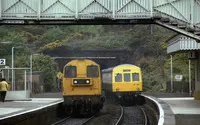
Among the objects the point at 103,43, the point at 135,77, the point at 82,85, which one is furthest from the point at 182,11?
the point at 103,43

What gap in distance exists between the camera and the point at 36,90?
174 ft

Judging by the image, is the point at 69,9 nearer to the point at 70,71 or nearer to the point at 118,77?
the point at 70,71

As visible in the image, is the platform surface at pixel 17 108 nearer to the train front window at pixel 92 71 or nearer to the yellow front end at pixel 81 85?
the yellow front end at pixel 81 85

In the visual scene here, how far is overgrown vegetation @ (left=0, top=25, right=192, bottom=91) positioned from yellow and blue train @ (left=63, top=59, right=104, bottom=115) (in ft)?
101

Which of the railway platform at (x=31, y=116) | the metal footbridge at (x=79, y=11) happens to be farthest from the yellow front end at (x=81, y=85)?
the metal footbridge at (x=79, y=11)

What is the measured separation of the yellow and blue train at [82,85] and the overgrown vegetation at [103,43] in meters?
30.9

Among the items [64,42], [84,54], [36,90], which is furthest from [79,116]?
[64,42]

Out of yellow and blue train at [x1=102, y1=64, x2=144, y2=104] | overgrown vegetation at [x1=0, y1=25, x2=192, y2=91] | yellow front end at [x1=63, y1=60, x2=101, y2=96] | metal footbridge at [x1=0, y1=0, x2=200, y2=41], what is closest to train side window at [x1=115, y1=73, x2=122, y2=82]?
yellow and blue train at [x1=102, y1=64, x2=144, y2=104]

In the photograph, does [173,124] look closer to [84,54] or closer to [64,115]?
[64,115]

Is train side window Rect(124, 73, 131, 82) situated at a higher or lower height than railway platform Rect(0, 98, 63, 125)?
higher

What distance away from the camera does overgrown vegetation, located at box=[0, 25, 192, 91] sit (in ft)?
201

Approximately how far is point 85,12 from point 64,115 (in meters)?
9.33

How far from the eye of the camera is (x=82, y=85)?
23.9 meters

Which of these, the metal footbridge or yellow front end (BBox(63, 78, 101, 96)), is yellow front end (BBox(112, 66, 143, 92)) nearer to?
yellow front end (BBox(63, 78, 101, 96))
